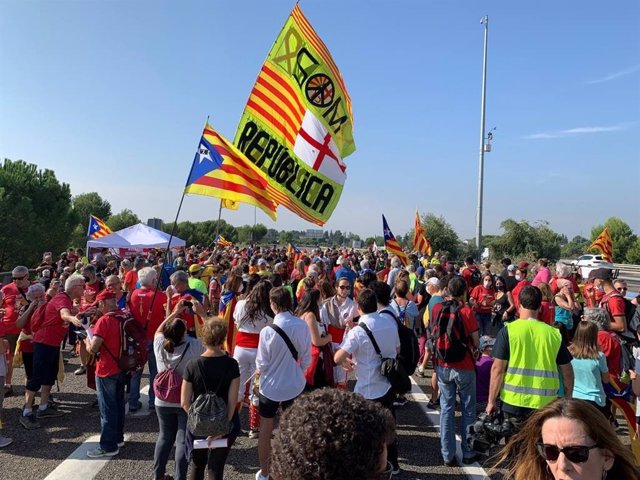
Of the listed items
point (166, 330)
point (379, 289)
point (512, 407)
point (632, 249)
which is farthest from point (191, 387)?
point (632, 249)

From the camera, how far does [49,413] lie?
5.59 metres

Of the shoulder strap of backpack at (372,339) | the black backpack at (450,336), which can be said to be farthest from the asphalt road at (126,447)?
the shoulder strap of backpack at (372,339)

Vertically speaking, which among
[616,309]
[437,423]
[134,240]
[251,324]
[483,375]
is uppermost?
[134,240]

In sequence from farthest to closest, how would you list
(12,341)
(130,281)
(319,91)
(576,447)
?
(130,281) → (319,91) → (12,341) → (576,447)

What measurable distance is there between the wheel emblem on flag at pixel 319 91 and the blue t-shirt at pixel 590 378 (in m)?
4.94

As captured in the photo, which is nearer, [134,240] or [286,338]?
[286,338]

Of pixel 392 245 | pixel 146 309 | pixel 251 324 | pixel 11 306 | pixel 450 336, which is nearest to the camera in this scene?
pixel 450 336

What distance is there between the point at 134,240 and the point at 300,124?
40.4 feet

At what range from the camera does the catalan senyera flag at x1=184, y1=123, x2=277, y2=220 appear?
6.06m

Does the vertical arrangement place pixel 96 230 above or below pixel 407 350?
above

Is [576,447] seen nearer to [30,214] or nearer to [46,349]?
[46,349]

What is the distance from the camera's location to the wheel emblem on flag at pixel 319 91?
22.1 feet

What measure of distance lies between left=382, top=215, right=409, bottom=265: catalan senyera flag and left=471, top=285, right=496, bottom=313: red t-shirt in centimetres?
320

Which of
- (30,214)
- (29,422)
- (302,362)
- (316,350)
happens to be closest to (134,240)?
(29,422)
